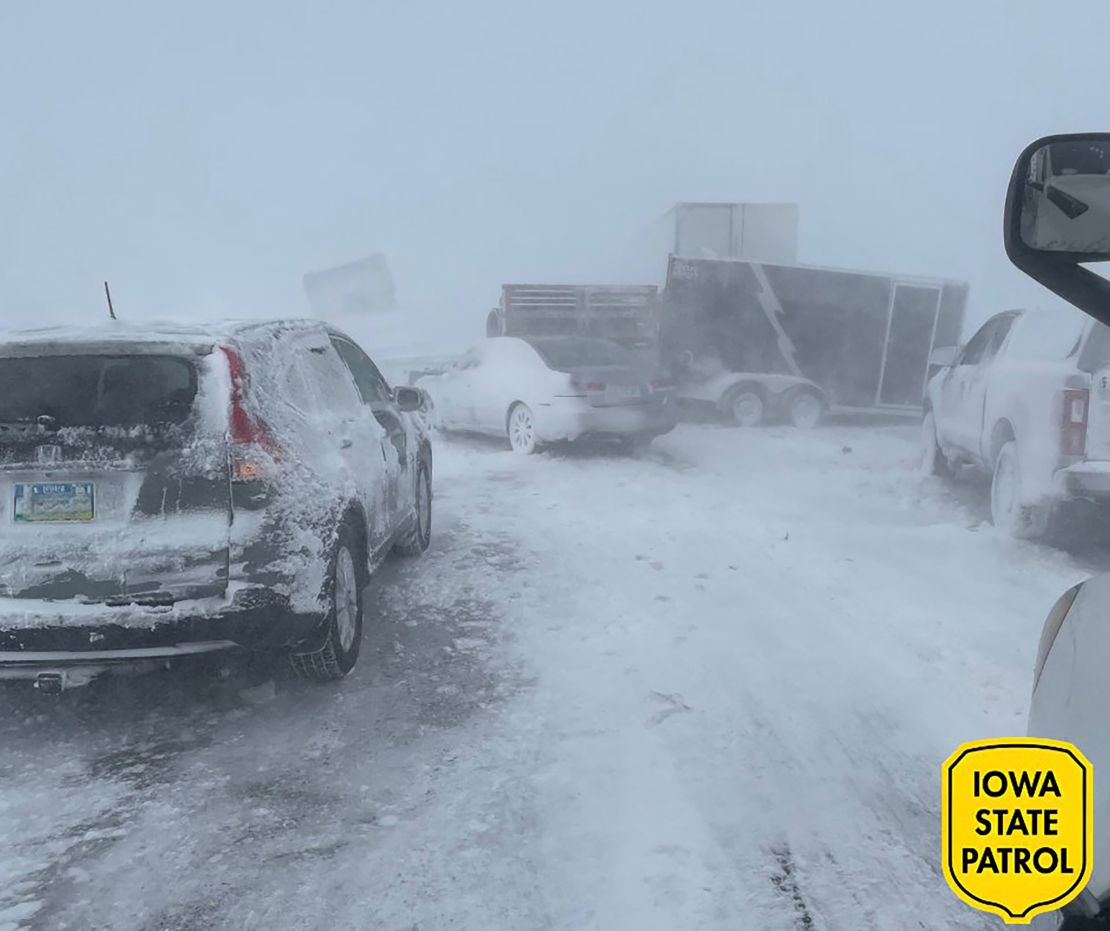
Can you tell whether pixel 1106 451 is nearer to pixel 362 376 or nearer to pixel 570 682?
pixel 570 682

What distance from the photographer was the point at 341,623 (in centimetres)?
434

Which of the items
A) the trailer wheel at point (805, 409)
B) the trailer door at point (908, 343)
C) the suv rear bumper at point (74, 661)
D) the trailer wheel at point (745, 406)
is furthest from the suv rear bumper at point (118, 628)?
the trailer door at point (908, 343)

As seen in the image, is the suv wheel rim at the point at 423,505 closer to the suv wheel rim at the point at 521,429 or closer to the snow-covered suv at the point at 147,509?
the snow-covered suv at the point at 147,509

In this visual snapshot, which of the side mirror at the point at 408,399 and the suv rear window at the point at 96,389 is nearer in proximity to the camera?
the suv rear window at the point at 96,389

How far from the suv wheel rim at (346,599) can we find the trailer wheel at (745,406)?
10315 millimetres

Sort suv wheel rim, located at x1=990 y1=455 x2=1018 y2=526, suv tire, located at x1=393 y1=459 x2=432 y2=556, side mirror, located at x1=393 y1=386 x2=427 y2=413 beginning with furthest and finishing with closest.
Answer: suv wheel rim, located at x1=990 y1=455 x2=1018 y2=526
suv tire, located at x1=393 y1=459 x2=432 y2=556
side mirror, located at x1=393 y1=386 x2=427 y2=413

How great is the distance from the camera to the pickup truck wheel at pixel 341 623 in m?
4.11

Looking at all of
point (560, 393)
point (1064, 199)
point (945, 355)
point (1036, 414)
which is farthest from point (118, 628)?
point (945, 355)

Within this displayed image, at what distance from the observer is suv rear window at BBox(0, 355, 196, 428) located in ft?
12.2

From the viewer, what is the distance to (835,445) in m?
12.6

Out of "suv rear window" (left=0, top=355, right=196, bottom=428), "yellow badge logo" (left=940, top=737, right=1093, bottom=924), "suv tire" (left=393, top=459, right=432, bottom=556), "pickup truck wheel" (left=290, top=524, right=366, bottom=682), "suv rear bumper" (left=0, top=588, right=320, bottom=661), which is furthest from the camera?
"suv tire" (left=393, top=459, right=432, bottom=556)

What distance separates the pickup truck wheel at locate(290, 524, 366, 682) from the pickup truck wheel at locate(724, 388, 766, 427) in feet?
33.5

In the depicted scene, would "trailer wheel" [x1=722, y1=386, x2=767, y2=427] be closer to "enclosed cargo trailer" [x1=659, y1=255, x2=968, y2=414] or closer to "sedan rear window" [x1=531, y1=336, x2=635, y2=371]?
"enclosed cargo trailer" [x1=659, y1=255, x2=968, y2=414]

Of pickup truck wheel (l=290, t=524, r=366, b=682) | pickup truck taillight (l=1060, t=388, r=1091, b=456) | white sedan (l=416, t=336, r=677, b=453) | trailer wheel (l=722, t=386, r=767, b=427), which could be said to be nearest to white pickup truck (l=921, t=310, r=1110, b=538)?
pickup truck taillight (l=1060, t=388, r=1091, b=456)
